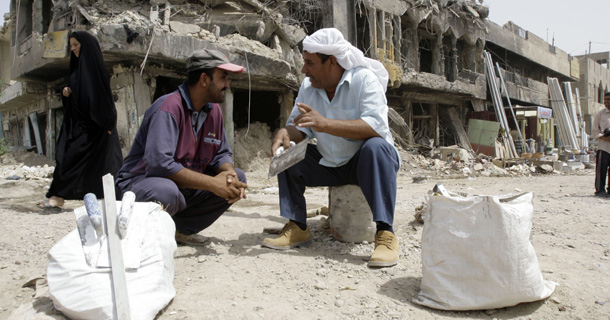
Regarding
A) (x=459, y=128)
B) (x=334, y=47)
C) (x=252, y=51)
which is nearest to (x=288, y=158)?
(x=334, y=47)

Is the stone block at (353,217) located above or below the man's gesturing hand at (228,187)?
below

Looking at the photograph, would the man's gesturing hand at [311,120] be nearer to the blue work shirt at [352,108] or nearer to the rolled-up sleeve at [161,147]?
the blue work shirt at [352,108]

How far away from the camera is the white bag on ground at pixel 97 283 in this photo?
1.47 meters

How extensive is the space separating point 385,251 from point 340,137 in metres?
0.78

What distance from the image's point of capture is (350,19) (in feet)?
40.5

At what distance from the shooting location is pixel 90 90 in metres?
4.01

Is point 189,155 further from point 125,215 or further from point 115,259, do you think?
point 115,259

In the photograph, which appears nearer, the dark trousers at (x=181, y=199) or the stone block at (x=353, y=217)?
the dark trousers at (x=181, y=199)

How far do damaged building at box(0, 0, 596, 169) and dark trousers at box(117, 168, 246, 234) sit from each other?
568 centimetres

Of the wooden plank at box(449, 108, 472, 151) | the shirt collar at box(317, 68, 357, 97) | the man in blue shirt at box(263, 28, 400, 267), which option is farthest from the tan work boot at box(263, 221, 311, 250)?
the wooden plank at box(449, 108, 472, 151)

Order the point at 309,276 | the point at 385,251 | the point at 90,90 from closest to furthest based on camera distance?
1. the point at 309,276
2. the point at 385,251
3. the point at 90,90

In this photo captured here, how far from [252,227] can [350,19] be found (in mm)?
10369

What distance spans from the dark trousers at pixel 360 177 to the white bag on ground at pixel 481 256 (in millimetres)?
570

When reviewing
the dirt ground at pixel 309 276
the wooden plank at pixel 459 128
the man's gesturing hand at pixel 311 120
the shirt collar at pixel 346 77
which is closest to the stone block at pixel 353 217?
the dirt ground at pixel 309 276
